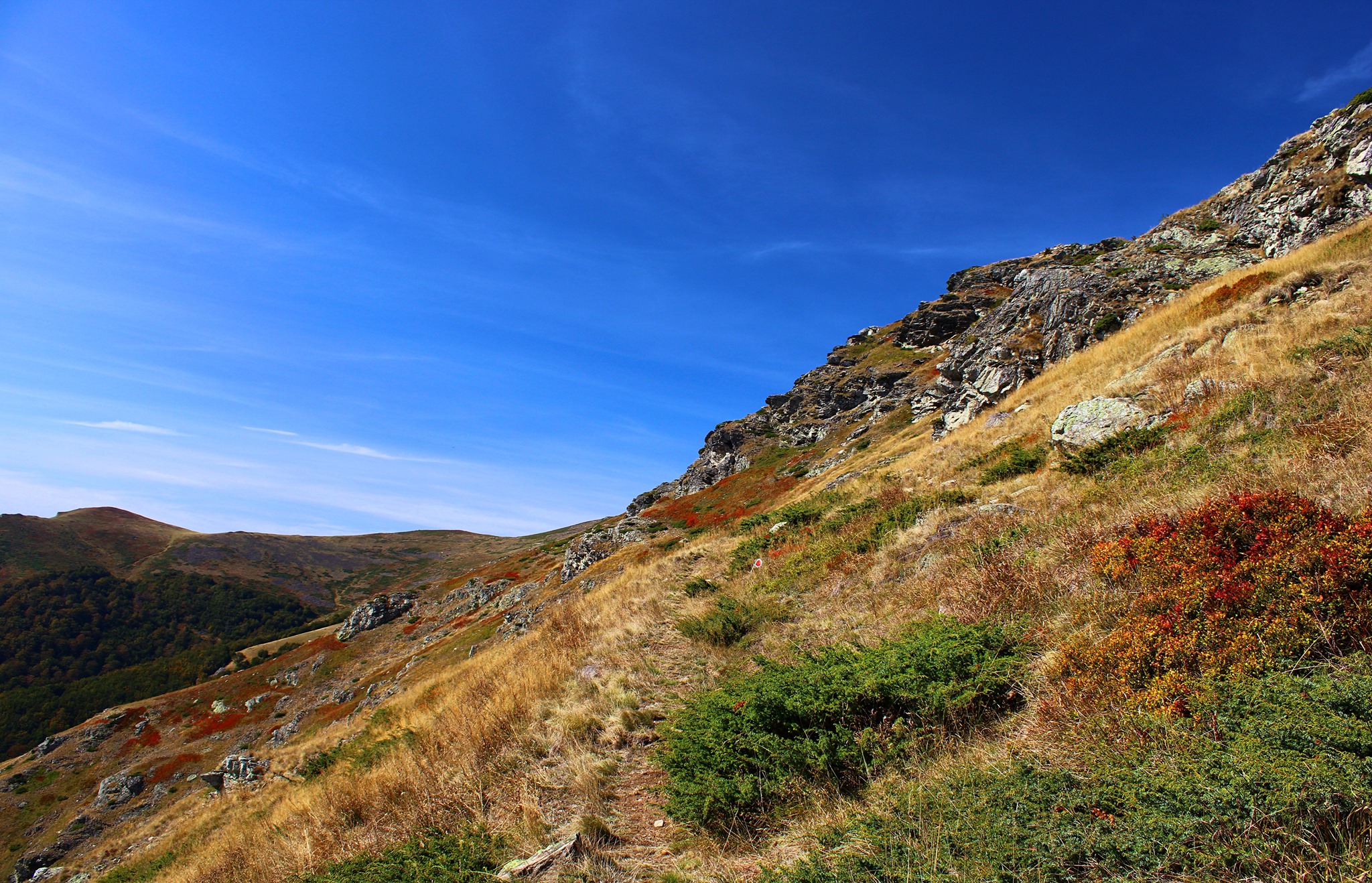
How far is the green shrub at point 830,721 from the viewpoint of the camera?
14.8 feet

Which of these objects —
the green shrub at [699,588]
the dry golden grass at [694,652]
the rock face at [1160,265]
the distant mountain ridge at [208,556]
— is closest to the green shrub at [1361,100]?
the rock face at [1160,265]

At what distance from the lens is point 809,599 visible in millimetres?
9469

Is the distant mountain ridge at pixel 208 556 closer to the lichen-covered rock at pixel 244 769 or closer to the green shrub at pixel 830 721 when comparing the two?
the lichen-covered rock at pixel 244 769

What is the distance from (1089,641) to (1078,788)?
2028 millimetres

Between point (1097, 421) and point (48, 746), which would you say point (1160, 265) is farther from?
point (48, 746)

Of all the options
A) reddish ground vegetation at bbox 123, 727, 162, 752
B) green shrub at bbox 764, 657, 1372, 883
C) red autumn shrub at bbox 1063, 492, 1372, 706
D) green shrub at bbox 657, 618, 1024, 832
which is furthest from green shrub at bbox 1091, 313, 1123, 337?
reddish ground vegetation at bbox 123, 727, 162, 752

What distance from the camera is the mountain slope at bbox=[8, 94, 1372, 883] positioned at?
2838mm

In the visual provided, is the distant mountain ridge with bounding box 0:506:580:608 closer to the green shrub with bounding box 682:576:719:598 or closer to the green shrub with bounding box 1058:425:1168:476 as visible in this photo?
the green shrub with bounding box 682:576:719:598

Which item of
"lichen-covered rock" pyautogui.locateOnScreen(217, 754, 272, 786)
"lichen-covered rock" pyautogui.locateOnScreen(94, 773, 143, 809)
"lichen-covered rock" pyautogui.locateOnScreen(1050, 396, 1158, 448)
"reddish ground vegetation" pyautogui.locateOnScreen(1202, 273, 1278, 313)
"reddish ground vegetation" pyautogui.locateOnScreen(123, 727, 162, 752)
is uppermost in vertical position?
"reddish ground vegetation" pyautogui.locateOnScreen(1202, 273, 1278, 313)

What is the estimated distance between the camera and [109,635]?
114 meters

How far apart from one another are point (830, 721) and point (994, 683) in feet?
4.84

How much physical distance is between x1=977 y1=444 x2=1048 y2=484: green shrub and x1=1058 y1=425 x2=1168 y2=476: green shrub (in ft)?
5.62

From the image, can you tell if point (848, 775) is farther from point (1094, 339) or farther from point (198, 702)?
point (198, 702)

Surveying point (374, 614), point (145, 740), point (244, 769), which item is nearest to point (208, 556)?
point (145, 740)
